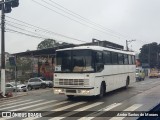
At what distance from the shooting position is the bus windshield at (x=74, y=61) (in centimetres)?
1812

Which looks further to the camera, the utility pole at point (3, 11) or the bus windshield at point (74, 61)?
the utility pole at point (3, 11)

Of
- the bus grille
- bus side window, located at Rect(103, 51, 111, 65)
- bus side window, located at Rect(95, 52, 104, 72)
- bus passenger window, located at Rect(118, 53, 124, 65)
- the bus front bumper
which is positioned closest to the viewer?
the bus front bumper

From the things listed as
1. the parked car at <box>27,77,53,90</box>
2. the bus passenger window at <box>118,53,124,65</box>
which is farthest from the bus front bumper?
the parked car at <box>27,77,53,90</box>

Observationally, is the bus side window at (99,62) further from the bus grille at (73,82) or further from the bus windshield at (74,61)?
the bus grille at (73,82)

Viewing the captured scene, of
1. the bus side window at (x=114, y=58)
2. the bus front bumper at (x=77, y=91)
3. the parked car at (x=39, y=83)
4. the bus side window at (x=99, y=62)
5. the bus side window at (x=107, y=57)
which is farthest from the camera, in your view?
the parked car at (x=39, y=83)

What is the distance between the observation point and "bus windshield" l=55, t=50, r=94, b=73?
59.5 feet

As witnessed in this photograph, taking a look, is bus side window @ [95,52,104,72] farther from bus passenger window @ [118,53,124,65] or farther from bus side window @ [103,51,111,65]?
bus passenger window @ [118,53,124,65]

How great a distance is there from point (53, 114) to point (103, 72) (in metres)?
7.01

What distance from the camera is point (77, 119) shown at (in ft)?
39.7

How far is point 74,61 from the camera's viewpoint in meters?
18.5

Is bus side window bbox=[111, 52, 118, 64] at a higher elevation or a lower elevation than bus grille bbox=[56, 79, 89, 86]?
higher

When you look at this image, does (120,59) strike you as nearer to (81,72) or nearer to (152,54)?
(81,72)

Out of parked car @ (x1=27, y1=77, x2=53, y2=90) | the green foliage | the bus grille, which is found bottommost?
parked car @ (x1=27, y1=77, x2=53, y2=90)

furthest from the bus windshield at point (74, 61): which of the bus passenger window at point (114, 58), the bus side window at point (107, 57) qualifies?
the bus passenger window at point (114, 58)
